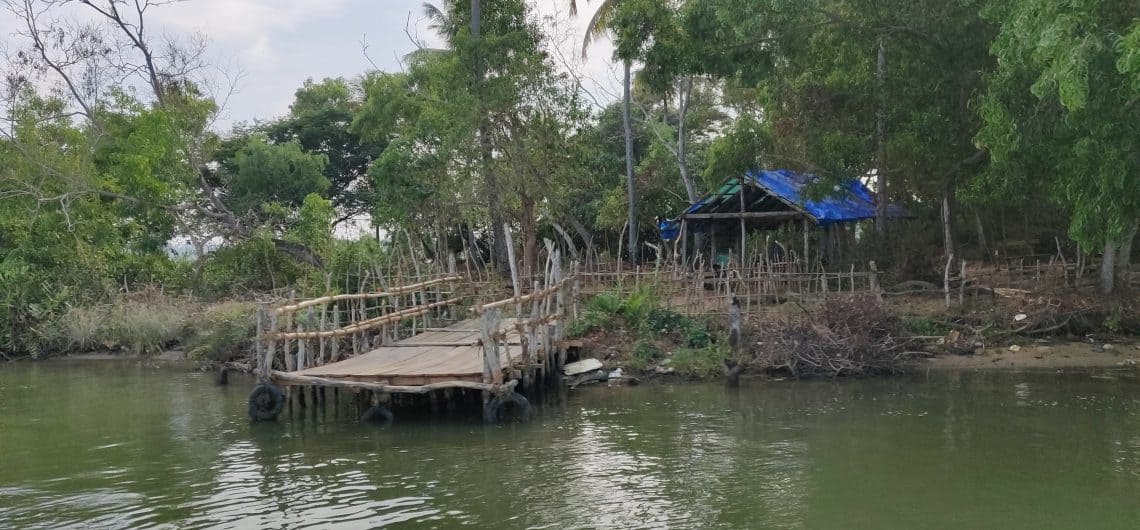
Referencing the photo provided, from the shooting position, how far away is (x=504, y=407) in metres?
10.1

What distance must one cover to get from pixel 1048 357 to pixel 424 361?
8891 mm

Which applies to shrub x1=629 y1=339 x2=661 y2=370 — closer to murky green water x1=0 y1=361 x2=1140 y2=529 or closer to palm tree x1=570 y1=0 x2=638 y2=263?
murky green water x1=0 y1=361 x2=1140 y2=529

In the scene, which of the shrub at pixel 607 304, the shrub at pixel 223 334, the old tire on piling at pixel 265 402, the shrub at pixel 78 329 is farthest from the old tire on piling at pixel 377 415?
the shrub at pixel 78 329

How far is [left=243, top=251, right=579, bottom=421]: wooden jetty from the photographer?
31.6ft

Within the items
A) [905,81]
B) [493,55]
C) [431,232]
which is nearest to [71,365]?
[431,232]

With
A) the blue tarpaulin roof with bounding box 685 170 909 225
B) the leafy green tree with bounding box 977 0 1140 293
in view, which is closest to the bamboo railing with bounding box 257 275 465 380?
the blue tarpaulin roof with bounding box 685 170 909 225

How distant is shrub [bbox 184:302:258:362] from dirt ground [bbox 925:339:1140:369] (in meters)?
10.9

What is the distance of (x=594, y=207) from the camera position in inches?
906

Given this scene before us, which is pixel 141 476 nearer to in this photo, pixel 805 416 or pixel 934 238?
pixel 805 416

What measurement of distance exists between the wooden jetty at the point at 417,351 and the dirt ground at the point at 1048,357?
18.4 feet

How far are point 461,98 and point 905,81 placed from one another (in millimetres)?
7574

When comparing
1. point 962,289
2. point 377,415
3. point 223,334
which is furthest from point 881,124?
point 223,334

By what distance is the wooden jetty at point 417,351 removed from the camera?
31.6 ft

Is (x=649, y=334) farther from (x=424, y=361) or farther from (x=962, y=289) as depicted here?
(x=962, y=289)
